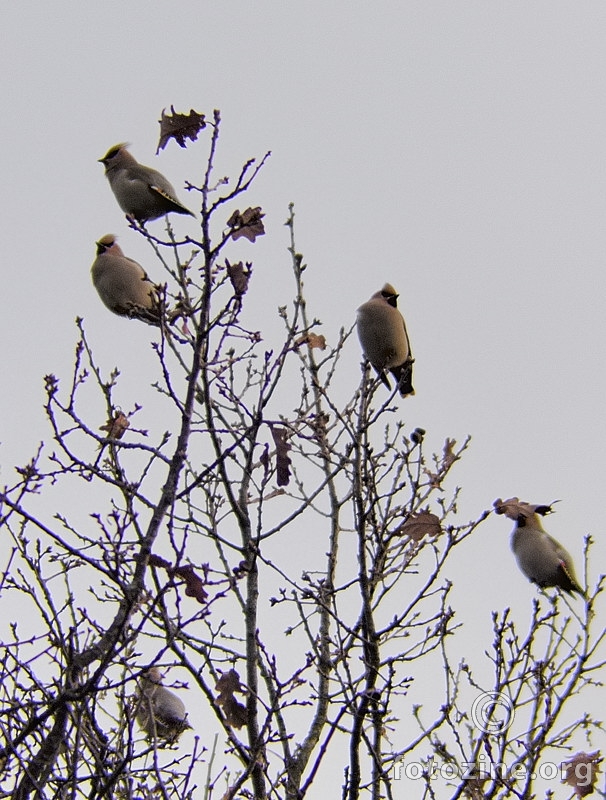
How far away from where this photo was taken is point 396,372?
6422mm

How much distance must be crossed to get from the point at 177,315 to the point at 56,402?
0.55m

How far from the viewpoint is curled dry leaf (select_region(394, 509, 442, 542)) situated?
3.28 metres

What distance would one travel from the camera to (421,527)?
330 centimetres

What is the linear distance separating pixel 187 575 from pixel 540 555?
502cm

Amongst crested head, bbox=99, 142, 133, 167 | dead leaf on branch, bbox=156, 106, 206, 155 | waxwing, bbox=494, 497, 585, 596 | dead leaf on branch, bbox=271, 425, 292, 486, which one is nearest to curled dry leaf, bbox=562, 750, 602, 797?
dead leaf on branch, bbox=271, 425, 292, 486

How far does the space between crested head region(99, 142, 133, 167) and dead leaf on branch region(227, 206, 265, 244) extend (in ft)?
12.5

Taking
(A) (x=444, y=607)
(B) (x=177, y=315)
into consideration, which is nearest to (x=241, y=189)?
(B) (x=177, y=315)

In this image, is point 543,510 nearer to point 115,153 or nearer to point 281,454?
point 115,153

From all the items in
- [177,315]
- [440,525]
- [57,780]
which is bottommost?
[57,780]

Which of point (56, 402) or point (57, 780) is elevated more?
point (56, 402)

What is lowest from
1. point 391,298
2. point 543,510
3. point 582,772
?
point 582,772

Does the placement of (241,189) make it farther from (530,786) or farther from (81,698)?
(530,786)

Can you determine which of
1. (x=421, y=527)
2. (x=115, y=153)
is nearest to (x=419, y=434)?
(x=421, y=527)

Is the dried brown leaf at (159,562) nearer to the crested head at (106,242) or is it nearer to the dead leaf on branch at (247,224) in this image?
the dead leaf on branch at (247,224)
